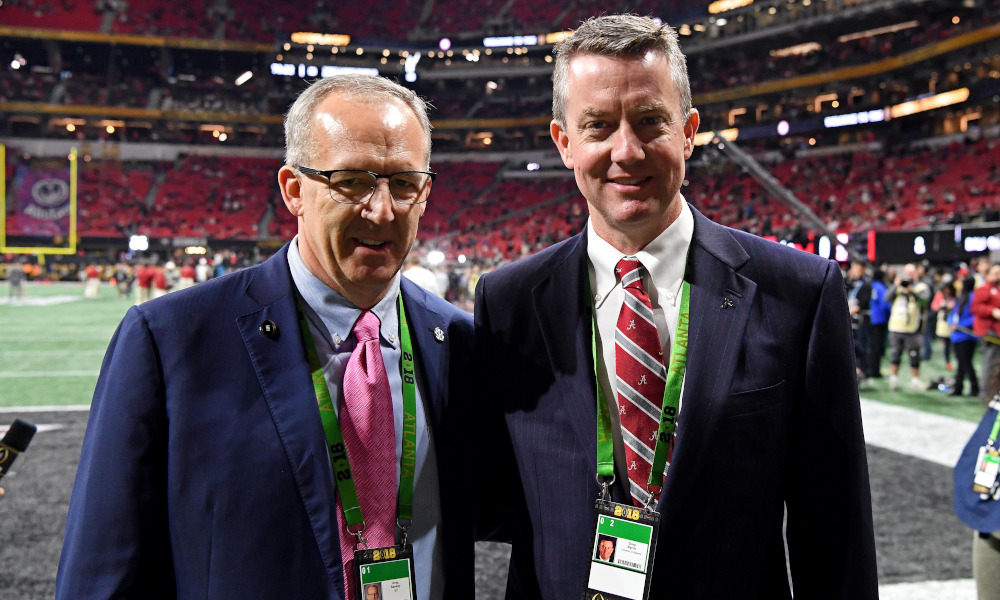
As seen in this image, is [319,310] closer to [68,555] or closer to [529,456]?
[529,456]

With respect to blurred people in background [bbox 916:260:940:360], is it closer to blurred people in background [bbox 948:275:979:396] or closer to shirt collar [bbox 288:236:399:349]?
blurred people in background [bbox 948:275:979:396]

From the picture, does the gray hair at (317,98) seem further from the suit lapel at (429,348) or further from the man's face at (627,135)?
the suit lapel at (429,348)

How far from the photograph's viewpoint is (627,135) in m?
1.99

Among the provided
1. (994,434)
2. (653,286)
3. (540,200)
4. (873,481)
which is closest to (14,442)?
(653,286)

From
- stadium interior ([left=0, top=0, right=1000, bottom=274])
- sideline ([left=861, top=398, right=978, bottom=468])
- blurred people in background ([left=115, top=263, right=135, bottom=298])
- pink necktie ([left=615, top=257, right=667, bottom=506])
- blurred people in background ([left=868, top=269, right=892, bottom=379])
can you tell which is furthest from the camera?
stadium interior ([left=0, top=0, right=1000, bottom=274])

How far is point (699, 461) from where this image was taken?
192 cm

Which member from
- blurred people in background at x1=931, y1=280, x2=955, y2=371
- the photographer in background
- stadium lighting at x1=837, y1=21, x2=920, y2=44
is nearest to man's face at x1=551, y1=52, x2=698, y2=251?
the photographer in background

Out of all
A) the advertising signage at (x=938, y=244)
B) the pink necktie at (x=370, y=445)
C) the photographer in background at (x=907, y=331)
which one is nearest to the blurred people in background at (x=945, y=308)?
the photographer in background at (x=907, y=331)

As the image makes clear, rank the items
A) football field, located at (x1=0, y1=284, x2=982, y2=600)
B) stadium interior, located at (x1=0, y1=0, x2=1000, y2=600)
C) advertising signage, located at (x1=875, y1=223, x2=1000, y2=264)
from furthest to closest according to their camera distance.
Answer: stadium interior, located at (x1=0, y1=0, x2=1000, y2=600), advertising signage, located at (x1=875, y1=223, x2=1000, y2=264), football field, located at (x1=0, y1=284, x2=982, y2=600)

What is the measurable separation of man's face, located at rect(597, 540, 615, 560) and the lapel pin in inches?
40.4

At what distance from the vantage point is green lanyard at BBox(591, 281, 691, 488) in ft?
6.49

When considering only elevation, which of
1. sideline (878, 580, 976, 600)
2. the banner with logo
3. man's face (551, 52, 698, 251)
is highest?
the banner with logo

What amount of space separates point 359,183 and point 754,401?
1.18 m

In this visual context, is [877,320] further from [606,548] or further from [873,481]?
[606,548]
